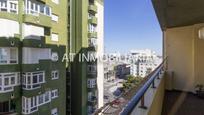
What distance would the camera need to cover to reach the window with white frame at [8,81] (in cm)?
495

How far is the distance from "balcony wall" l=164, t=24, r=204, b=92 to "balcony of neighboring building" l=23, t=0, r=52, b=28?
3.65m

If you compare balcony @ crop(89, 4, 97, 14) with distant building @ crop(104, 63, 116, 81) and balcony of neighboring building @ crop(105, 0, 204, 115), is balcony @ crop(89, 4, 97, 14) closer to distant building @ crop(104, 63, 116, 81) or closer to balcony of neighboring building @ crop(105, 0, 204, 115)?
balcony of neighboring building @ crop(105, 0, 204, 115)

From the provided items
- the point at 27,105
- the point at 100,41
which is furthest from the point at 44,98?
the point at 100,41

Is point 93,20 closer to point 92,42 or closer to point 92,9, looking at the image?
point 92,9

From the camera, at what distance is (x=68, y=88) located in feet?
29.2

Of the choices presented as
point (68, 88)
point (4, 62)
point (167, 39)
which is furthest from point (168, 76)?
point (68, 88)

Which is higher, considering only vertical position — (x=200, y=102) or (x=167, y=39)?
(x=167, y=39)

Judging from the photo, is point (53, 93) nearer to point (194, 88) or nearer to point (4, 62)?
point (4, 62)

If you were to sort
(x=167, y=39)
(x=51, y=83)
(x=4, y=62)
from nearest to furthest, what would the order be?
(x=4, y=62) → (x=167, y=39) → (x=51, y=83)

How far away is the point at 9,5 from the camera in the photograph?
16.6 ft

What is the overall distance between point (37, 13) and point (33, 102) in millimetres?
2650

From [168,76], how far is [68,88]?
511 cm

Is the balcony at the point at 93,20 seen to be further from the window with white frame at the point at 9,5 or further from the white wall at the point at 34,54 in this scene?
the window with white frame at the point at 9,5

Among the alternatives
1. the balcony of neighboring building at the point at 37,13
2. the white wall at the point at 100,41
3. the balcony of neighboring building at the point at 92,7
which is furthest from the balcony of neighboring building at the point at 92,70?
the balcony of neighboring building at the point at 37,13
